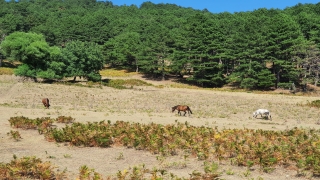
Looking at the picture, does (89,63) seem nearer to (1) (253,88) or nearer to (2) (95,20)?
(1) (253,88)

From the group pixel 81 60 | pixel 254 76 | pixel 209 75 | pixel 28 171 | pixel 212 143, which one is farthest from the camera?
pixel 209 75

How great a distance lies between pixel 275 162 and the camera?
11.9m

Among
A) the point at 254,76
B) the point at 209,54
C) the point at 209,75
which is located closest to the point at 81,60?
the point at 209,75

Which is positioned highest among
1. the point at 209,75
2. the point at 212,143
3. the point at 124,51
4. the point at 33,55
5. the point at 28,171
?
the point at 124,51

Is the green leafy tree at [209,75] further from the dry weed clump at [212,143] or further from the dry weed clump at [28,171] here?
the dry weed clump at [28,171]

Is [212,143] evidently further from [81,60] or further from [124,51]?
[124,51]

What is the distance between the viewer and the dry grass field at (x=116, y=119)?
38.7ft

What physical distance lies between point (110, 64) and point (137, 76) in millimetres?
25209

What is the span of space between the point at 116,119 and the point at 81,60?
114 feet

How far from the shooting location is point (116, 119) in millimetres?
22453

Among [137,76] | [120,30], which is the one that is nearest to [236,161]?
[137,76]

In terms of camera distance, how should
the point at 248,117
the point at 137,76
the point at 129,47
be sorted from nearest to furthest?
the point at 248,117 → the point at 137,76 → the point at 129,47

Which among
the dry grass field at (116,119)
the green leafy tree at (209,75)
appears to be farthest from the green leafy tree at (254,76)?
the dry grass field at (116,119)

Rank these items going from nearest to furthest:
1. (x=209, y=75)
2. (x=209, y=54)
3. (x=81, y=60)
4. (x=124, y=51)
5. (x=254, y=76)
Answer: (x=81, y=60) → (x=254, y=76) → (x=209, y=75) → (x=209, y=54) → (x=124, y=51)
